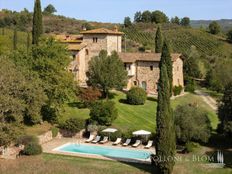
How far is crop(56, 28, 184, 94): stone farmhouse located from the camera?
50688 millimetres

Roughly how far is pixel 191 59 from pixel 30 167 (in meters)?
41.0

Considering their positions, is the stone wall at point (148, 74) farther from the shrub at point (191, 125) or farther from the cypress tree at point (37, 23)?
the shrub at point (191, 125)

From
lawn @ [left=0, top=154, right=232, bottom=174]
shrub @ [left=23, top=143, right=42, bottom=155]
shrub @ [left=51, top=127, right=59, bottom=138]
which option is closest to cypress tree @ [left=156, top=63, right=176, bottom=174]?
lawn @ [left=0, top=154, right=232, bottom=174]

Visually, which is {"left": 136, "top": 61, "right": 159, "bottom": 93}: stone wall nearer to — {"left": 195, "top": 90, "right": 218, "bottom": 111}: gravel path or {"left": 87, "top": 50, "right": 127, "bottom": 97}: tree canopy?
{"left": 195, "top": 90, "right": 218, "bottom": 111}: gravel path

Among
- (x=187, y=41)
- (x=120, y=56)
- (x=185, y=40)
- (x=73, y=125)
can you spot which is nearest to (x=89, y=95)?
(x=73, y=125)

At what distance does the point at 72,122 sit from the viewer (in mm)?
35719

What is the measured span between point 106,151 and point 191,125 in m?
7.11

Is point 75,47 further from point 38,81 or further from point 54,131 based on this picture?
point 54,131

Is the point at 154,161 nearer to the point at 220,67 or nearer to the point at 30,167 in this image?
the point at 30,167

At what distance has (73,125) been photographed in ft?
117

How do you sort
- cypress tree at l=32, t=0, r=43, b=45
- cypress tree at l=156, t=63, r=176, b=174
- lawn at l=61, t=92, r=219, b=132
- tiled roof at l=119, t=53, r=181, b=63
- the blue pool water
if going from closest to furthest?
cypress tree at l=156, t=63, r=176, b=174 < the blue pool water < lawn at l=61, t=92, r=219, b=132 < cypress tree at l=32, t=0, r=43, b=45 < tiled roof at l=119, t=53, r=181, b=63

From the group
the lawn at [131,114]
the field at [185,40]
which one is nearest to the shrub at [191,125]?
the lawn at [131,114]

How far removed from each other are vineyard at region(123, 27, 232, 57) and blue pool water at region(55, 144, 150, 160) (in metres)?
52.9

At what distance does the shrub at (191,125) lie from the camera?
30672mm
